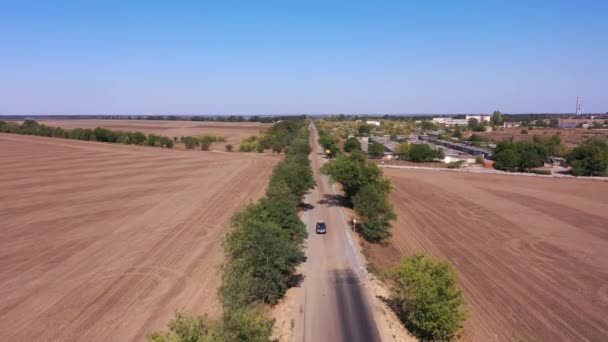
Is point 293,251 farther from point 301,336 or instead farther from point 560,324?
point 560,324

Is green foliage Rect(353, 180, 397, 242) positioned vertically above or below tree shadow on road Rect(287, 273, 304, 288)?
above

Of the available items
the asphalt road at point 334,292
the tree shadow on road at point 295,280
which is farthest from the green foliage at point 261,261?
the asphalt road at point 334,292

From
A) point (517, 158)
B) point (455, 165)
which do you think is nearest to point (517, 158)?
point (517, 158)

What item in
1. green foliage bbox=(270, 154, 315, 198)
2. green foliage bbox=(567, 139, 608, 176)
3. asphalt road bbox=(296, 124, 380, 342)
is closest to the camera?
asphalt road bbox=(296, 124, 380, 342)

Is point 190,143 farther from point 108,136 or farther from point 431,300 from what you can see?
point 431,300

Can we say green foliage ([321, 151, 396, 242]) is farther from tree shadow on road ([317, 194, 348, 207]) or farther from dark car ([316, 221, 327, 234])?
dark car ([316, 221, 327, 234])

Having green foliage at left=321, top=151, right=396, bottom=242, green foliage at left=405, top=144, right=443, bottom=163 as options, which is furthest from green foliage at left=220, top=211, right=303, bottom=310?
green foliage at left=405, top=144, right=443, bottom=163
